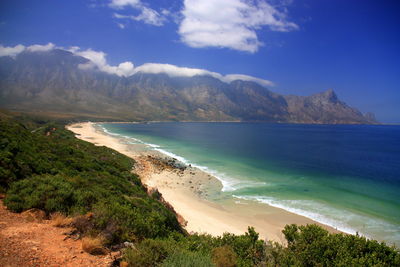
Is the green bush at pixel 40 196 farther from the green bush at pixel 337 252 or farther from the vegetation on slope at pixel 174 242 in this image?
the green bush at pixel 337 252

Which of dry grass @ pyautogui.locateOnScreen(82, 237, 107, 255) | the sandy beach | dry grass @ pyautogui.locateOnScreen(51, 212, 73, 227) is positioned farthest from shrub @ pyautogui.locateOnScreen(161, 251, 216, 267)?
the sandy beach

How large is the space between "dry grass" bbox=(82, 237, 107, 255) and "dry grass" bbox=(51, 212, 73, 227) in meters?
1.70

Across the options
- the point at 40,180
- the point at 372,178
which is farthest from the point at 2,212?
the point at 372,178

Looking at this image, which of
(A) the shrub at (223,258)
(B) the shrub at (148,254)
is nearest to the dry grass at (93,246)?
(B) the shrub at (148,254)

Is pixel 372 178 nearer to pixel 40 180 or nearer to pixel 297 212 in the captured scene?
pixel 297 212

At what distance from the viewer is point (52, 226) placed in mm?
7984

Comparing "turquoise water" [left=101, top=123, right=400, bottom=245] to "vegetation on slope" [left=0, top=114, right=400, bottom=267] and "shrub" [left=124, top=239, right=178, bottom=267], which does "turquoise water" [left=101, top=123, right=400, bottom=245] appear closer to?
"vegetation on slope" [left=0, top=114, right=400, bottom=267]

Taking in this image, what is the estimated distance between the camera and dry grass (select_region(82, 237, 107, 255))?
263 inches

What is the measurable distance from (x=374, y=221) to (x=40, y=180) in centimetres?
3218

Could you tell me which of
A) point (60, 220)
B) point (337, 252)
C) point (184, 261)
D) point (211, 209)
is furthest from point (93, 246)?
point (211, 209)

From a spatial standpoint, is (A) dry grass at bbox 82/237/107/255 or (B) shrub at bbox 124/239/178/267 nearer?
(B) shrub at bbox 124/239/178/267

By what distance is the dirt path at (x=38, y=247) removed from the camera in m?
A: 5.83

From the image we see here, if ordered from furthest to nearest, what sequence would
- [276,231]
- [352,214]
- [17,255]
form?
[352,214] → [276,231] → [17,255]

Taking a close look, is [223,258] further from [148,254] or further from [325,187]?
[325,187]
